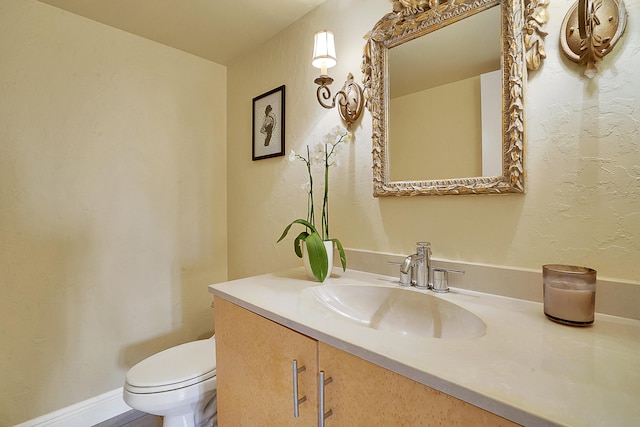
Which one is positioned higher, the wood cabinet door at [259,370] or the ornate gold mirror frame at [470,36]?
the ornate gold mirror frame at [470,36]

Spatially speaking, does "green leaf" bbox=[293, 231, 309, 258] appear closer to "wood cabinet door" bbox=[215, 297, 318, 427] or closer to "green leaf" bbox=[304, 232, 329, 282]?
"green leaf" bbox=[304, 232, 329, 282]

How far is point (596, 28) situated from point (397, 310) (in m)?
0.93

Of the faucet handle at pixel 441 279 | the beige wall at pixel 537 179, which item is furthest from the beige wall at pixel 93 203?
the faucet handle at pixel 441 279

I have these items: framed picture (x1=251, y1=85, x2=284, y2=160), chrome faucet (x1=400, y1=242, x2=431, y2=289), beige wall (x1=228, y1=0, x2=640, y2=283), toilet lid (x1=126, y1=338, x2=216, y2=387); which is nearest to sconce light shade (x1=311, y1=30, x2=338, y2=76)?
beige wall (x1=228, y1=0, x2=640, y2=283)

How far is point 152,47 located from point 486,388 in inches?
84.9

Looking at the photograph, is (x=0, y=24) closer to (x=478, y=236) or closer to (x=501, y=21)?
(x=501, y=21)

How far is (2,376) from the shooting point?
129cm

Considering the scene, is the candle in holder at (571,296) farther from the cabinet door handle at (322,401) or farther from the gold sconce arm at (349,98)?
the gold sconce arm at (349,98)

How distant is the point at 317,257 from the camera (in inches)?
41.6

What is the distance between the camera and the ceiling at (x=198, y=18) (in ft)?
4.52

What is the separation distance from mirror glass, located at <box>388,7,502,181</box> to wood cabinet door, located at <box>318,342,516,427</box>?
2.24 feet

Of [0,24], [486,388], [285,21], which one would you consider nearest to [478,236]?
[486,388]

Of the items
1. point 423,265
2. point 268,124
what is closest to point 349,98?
point 268,124

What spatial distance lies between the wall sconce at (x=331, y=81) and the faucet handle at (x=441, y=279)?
0.70 meters
